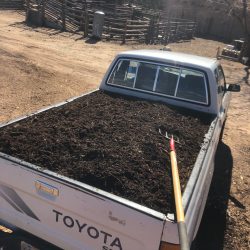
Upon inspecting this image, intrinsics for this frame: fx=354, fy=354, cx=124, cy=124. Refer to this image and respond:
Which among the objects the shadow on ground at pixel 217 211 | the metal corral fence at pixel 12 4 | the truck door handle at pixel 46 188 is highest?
the truck door handle at pixel 46 188

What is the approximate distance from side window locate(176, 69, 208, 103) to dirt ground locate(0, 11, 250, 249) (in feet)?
5.56

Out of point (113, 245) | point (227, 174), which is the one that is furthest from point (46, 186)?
point (227, 174)

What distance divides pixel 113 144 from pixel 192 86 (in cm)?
216

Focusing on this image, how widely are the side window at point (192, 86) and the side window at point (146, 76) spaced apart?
0.46 metres

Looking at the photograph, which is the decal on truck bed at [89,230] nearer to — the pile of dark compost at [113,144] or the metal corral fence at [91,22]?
the pile of dark compost at [113,144]

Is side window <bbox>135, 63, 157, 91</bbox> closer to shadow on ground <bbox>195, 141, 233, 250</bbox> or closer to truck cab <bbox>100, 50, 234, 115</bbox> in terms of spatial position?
truck cab <bbox>100, 50, 234, 115</bbox>

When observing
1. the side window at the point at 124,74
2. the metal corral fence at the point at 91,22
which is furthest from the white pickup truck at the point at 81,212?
the metal corral fence at the point at 91,22

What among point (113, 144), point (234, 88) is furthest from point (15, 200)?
point (234, 88)

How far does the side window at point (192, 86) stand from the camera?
5492 mm

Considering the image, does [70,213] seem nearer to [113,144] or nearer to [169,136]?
[113,144]

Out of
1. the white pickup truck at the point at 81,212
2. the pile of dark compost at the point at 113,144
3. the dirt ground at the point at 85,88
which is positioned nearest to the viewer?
the white pickup truck at the point at 81,212

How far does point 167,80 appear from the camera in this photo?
5727 mm

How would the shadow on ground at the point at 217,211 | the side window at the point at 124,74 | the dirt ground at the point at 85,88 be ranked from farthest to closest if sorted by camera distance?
the side window at the point at 124,74
the dirt ground at the point at 85,88
the shadow on ground at the point at 217,211

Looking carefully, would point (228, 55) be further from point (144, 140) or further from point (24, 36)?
point (144, 140)
